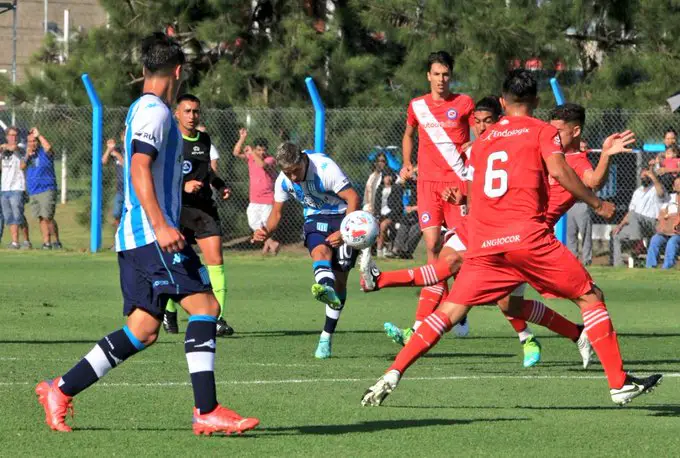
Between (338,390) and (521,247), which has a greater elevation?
(521,247)

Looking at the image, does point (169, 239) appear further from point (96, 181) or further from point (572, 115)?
point (96, 181)

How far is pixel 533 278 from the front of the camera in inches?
324

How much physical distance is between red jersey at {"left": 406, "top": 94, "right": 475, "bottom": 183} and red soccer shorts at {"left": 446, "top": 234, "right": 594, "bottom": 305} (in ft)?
14.7

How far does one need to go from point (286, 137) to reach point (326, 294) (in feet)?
39.6

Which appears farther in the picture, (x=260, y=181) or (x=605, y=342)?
(x=260, y=181)

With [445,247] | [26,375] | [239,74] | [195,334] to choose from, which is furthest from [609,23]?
[195,334]

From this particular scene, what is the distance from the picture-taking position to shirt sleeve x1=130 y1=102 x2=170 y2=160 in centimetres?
700

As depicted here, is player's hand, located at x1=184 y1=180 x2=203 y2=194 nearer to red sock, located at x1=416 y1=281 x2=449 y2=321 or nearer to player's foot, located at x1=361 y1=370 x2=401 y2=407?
red sock, located at x1=416 y1=281 x2=449 y2=321

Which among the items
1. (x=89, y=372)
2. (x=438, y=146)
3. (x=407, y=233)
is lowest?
(x=407, y=233)

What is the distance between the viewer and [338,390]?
358 inches

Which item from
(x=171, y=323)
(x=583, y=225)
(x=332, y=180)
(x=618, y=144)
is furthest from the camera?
(x=583, y=225)

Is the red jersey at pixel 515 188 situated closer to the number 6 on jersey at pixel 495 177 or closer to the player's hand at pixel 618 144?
the number 6 on jersey at pixel 495 177

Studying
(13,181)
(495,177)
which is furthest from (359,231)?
(13,181)

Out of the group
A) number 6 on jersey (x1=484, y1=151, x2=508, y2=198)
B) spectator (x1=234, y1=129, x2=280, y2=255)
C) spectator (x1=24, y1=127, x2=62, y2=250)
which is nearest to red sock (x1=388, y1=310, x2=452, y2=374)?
number 6 on jersey (x1=484, y1=151, x2=508, y2=198)
